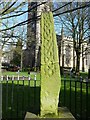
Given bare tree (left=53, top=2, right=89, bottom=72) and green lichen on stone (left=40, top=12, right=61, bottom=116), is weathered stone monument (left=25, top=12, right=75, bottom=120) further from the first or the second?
bare tree (left=53, top=2, right=89, bottom=72)

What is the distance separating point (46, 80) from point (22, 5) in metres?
3.52

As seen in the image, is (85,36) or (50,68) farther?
(85,36)

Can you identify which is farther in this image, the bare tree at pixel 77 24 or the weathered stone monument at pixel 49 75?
the bare tree at pixel 77 24

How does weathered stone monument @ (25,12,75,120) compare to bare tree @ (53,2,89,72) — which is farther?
bare tree @ (53,2,89,72)

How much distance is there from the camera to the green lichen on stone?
3.92 metres

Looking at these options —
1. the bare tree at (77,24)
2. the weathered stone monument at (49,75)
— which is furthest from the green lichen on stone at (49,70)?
the bare tree at (77,24)

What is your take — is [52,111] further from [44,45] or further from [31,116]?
[44,45]

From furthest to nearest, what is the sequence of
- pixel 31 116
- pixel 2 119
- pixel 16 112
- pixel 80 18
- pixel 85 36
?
pixel 85 36
pixel 80 18
pixel 16 112
pixel 2 119
pixel 31 116

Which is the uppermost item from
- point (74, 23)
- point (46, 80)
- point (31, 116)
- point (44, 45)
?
point (74, 23)

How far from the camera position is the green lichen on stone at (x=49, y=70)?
3.92 meters

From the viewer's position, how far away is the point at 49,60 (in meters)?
4.00

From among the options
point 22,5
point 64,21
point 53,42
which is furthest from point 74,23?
point 53,42

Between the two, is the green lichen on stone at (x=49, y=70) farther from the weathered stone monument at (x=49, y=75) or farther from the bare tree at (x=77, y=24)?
the bare tree at (x=77, y=24)

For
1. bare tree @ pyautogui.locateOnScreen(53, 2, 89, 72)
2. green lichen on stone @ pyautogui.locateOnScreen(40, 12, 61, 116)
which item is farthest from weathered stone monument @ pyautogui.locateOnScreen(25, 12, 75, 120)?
bare tree @ pyautogui.locateOnScreen(53, 2, 89, 72)
